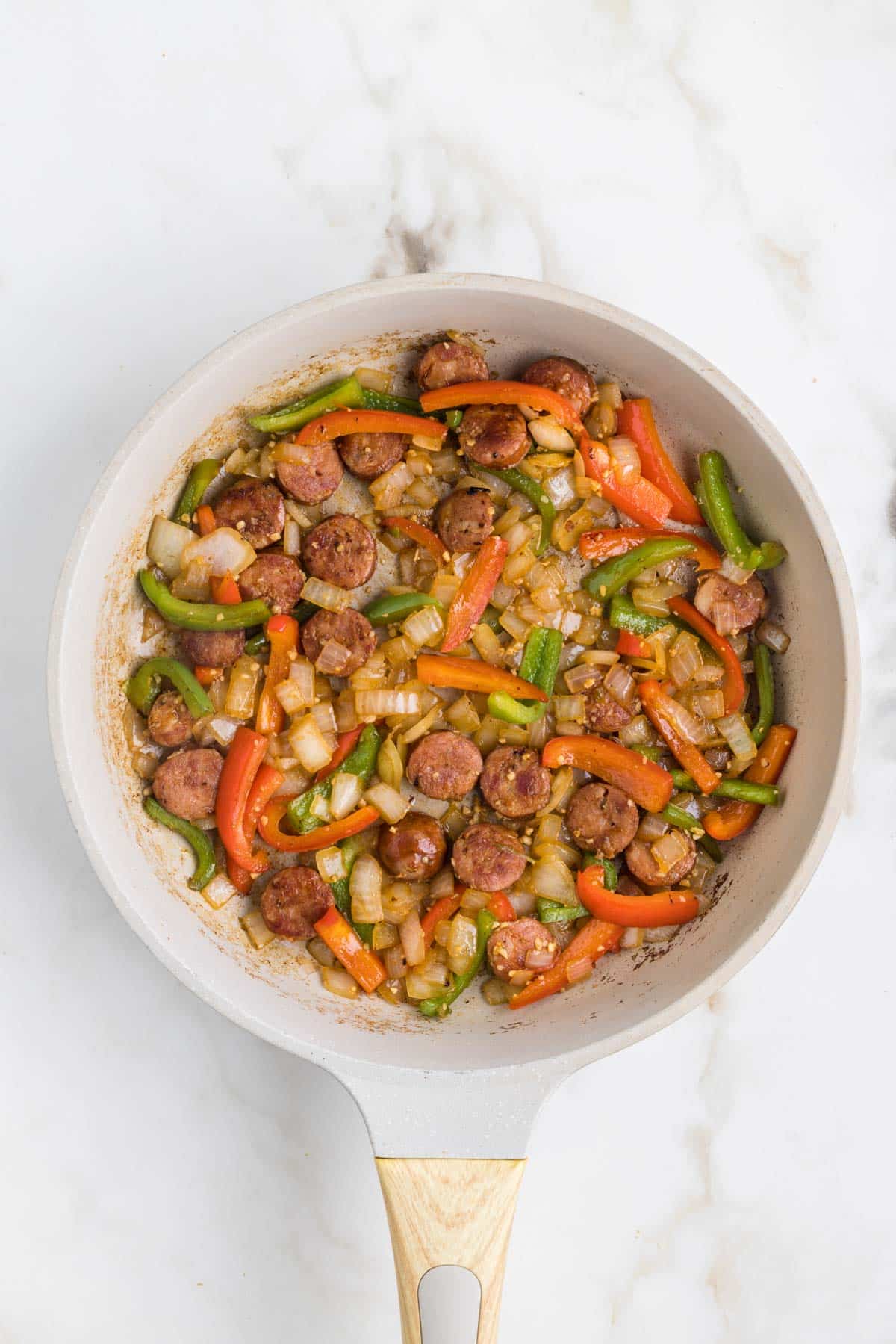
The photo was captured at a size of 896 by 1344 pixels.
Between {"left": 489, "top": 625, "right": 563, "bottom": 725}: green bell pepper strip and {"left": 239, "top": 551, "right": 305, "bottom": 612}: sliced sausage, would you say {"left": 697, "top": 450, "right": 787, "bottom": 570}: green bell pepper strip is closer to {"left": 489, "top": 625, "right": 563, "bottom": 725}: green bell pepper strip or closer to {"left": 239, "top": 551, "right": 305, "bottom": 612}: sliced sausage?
{"left": 489, "top": 625, "right": 563, "bottom": 725}: green bell pepper strip

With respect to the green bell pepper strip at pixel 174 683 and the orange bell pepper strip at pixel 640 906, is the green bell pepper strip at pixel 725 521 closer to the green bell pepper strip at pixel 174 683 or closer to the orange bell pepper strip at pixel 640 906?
the orange bell pepper strip at pixel 640 906

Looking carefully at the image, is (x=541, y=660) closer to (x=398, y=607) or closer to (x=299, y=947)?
(x=398, y=607)

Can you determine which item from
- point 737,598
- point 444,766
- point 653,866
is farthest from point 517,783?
point 737,598

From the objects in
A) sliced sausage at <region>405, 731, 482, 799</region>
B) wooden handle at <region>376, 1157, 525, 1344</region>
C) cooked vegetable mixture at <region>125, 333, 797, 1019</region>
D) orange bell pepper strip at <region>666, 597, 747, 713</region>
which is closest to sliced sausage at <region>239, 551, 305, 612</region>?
cooked vegetable mixture at <region>125, 333, 797, 1019</region>

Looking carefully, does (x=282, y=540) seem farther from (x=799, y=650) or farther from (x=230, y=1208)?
(x=230, y=1208)

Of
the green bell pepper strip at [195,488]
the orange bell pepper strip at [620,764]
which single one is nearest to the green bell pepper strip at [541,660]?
the orange bell pepper strip at [620,764]

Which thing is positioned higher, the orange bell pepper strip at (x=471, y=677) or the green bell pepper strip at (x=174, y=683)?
the orange bell pepper strip at (x=471, y=677)

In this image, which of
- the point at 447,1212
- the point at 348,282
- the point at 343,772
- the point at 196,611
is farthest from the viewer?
the point at 348,282
